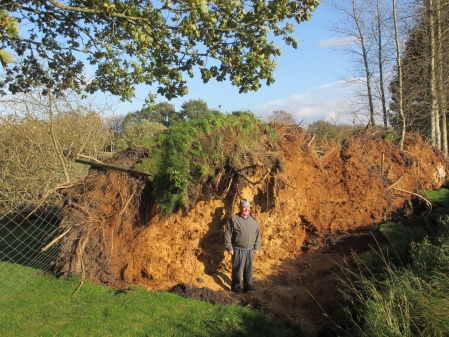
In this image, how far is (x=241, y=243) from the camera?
27.1 ft

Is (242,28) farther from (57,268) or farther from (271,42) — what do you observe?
(57,268)

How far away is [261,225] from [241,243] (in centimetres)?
175

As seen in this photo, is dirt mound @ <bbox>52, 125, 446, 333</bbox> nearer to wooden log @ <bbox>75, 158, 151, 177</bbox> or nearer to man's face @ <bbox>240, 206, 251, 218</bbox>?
wooden log @ <bbox>75, 158, 151, 177</bbox>

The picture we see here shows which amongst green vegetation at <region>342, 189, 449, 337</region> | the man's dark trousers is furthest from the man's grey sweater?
green vegetation at <region>342, 189, 449, 337</region>

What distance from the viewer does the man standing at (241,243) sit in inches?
325

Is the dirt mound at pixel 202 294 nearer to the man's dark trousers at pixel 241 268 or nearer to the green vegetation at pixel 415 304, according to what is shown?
the man's dark trousers at pixel 241 268

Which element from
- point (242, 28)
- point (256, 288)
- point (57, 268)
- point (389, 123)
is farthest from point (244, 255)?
point (389, 123)

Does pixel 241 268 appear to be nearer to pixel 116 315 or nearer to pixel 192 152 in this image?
pixel 192 152

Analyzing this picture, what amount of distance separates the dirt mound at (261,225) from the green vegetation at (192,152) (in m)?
0.32

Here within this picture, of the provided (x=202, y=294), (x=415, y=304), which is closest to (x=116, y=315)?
(x=202, y=294)

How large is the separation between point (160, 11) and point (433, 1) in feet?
53.1

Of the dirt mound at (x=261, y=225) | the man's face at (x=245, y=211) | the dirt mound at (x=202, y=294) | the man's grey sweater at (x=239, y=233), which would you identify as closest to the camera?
the dirt mound at (x=202, y=294)

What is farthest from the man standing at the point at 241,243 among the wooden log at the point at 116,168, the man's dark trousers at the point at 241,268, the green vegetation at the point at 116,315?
the wooden log at the point at 116,168

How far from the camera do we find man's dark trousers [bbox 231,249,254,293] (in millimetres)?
8320
